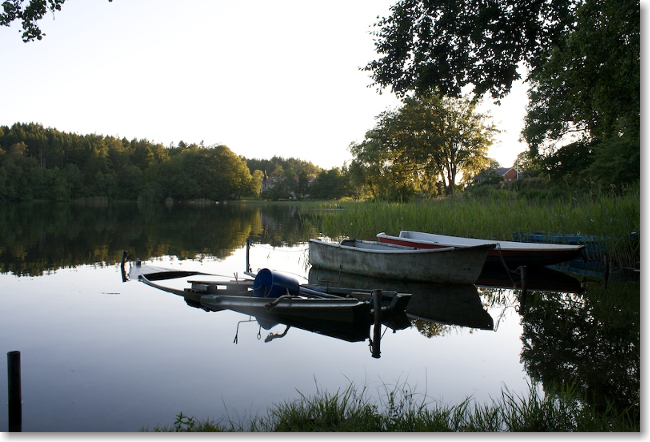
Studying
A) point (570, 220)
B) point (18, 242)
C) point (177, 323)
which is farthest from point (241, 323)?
point (18, 242)

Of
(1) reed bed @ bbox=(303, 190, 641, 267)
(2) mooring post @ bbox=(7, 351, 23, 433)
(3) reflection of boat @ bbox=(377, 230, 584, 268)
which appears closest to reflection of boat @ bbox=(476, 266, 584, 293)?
(3) reflection of boat @ bbox=(377, 230, 584, 268)

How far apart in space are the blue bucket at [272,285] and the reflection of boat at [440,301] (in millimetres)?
889

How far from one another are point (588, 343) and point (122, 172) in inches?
4277

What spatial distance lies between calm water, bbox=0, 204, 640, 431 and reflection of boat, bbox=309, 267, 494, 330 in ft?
0.22

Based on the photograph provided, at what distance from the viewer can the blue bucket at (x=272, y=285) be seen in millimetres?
7815

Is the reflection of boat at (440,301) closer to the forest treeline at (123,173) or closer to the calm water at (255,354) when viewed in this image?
the calm water at (255,354)

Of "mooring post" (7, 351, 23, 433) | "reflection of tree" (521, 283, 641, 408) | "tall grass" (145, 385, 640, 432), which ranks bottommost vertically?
"reflection of tree" (521, 283, 641, 408)

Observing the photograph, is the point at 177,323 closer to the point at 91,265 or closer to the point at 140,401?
the point at 140,401

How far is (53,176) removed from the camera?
8912 cm

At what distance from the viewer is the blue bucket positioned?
25.6 ft

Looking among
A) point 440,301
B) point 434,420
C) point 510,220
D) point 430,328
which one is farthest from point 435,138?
point 434,420

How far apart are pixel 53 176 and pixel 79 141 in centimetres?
1929

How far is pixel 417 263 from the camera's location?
11.0 metres

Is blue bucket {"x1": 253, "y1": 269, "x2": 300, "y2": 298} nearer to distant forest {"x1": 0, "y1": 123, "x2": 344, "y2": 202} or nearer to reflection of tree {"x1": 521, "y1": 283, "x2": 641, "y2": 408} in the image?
reflection of tree {"x1": 521, "y1": 283, "x2": 641, "y2": 408}
